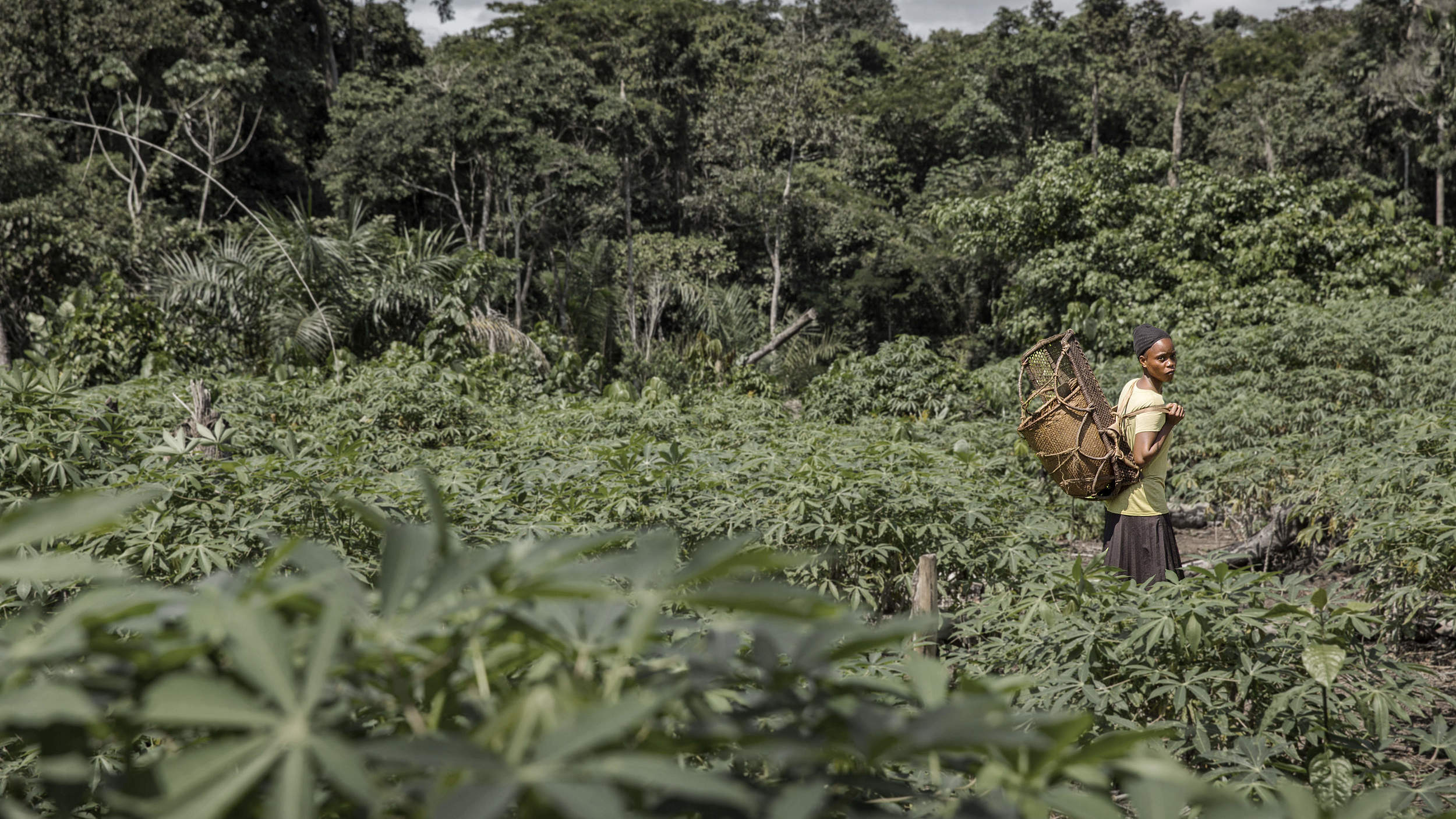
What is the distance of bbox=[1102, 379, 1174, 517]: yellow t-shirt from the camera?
2.82 m

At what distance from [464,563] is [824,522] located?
2.18 metres

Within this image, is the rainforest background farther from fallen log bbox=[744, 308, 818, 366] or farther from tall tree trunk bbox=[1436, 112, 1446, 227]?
fallen log bbox=[744, 308, 818, 366]

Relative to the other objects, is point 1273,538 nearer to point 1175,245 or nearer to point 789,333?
point 789,333

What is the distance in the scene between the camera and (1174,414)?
2.71 m

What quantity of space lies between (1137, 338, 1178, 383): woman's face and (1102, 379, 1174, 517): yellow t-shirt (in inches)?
2.3

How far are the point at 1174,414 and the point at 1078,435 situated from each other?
0.28 metres

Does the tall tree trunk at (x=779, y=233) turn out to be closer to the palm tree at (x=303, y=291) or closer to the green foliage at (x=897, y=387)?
the green foliage at (x=897, y=387)

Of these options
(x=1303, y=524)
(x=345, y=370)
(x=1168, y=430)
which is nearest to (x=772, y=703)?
(x=1168, y=430)

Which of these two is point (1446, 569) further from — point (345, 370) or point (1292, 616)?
point (345, 370)

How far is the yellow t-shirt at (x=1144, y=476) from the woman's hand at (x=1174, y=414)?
0.18ft

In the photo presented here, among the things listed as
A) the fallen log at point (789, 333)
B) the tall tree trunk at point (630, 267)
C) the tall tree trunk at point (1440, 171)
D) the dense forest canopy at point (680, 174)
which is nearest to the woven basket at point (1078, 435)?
the dense forest canopy at point (680, 174)

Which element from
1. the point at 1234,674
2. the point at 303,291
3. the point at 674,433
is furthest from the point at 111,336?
the point at 1234,674

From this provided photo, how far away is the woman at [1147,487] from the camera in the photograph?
279 cm

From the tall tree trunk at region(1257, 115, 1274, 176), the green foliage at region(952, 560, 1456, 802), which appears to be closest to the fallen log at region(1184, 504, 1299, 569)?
the green foliage at region(952, 560, 1456, 802)
